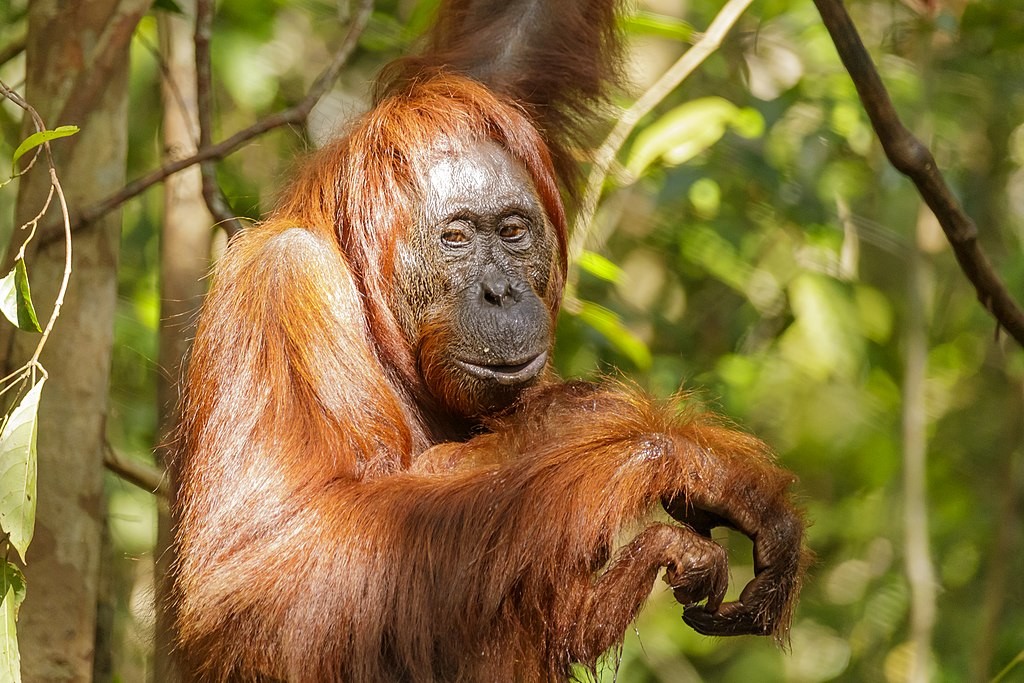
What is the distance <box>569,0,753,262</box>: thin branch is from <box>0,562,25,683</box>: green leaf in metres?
2.04

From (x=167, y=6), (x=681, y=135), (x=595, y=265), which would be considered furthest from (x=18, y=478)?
(x=681, y=135)

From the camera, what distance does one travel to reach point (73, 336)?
3348mm

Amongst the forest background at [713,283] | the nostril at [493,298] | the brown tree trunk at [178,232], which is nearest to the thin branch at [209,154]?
the forest background at [713,283]

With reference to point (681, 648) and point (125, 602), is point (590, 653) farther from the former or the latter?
point (681, 648)

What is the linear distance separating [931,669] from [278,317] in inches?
167

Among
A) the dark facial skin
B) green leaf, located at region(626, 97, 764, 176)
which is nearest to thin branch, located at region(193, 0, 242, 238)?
the dark facial skin

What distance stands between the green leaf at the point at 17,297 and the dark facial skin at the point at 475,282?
35.9 inches

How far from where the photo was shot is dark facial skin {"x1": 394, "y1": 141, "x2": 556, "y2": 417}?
2.93 meters

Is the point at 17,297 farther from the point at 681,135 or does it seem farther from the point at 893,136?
the point at 681,135

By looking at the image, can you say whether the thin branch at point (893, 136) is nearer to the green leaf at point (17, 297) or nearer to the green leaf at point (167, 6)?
the green leaf at point (17, 297)

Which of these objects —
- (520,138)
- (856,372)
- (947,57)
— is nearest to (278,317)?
(520,138)

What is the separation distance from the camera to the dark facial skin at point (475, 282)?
2932 millimetres

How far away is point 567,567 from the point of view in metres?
2.53

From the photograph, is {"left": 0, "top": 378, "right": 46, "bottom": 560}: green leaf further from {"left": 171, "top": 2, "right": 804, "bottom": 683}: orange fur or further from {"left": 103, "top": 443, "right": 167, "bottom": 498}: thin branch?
Result: {"left": 103, "top": 443, "right": 167, "bottom": 498}: thin branch
